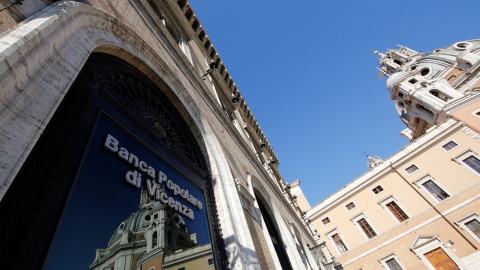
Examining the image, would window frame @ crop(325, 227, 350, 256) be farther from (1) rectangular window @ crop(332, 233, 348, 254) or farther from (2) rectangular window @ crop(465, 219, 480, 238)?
(2) rectangular window @ crop(465, 219, 480, 238)

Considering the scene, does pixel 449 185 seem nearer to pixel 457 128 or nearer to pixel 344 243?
pixel 457 128

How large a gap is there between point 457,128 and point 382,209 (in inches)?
441

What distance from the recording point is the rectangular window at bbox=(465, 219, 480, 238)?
1893 cm

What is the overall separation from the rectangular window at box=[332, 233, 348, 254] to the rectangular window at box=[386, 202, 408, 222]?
19.7ft

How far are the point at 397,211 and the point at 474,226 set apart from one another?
223 inches

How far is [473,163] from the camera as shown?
866 inches

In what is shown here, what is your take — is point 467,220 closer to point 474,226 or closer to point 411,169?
point 474,226

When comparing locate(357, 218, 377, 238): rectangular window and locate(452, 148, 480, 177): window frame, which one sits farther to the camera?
locate(357, 218, 377, 238): rectangular window

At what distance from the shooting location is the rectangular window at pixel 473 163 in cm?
2155

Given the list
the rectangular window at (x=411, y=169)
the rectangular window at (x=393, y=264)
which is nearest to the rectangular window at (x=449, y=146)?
the rectangular window at (x=411, y=169)

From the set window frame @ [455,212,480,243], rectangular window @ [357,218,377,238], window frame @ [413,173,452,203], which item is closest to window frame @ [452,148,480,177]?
window frame @ [413,173,452,203]

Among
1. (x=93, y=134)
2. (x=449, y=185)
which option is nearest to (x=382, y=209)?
(x=449, y=185)

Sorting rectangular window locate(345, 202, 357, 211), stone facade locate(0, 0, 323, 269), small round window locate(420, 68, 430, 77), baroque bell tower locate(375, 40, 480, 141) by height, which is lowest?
stone facade locate(0, 0, 323, 269)

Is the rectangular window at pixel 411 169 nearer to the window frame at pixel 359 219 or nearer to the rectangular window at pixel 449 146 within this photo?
the rectangular window at pixel 449 146
